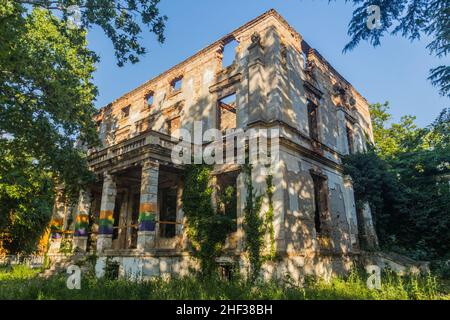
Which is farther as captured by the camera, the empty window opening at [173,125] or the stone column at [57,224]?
the empty window opening at [173,125]

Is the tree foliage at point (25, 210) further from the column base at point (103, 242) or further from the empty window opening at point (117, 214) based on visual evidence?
the column base at point (103, 242)

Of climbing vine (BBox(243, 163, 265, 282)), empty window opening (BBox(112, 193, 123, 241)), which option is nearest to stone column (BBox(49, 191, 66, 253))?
empty window opening (BBox(112, 193, 123, 241))

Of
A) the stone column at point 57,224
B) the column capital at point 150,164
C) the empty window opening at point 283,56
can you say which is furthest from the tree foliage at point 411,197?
the stone column at point 57,224

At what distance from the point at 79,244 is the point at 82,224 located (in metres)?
0.96

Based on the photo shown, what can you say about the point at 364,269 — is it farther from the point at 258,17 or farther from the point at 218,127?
the point at 258,17

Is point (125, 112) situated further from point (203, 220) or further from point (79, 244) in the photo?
point (203, 220)

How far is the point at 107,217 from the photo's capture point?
43.1ft

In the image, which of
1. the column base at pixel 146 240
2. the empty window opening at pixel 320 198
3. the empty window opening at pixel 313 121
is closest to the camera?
the column base at pixel 146 240

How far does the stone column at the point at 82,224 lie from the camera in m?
14.7

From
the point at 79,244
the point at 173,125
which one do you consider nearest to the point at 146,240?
the point at 79,244

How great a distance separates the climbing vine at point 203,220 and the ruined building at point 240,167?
438mm

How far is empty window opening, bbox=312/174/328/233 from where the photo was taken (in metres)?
13.7
